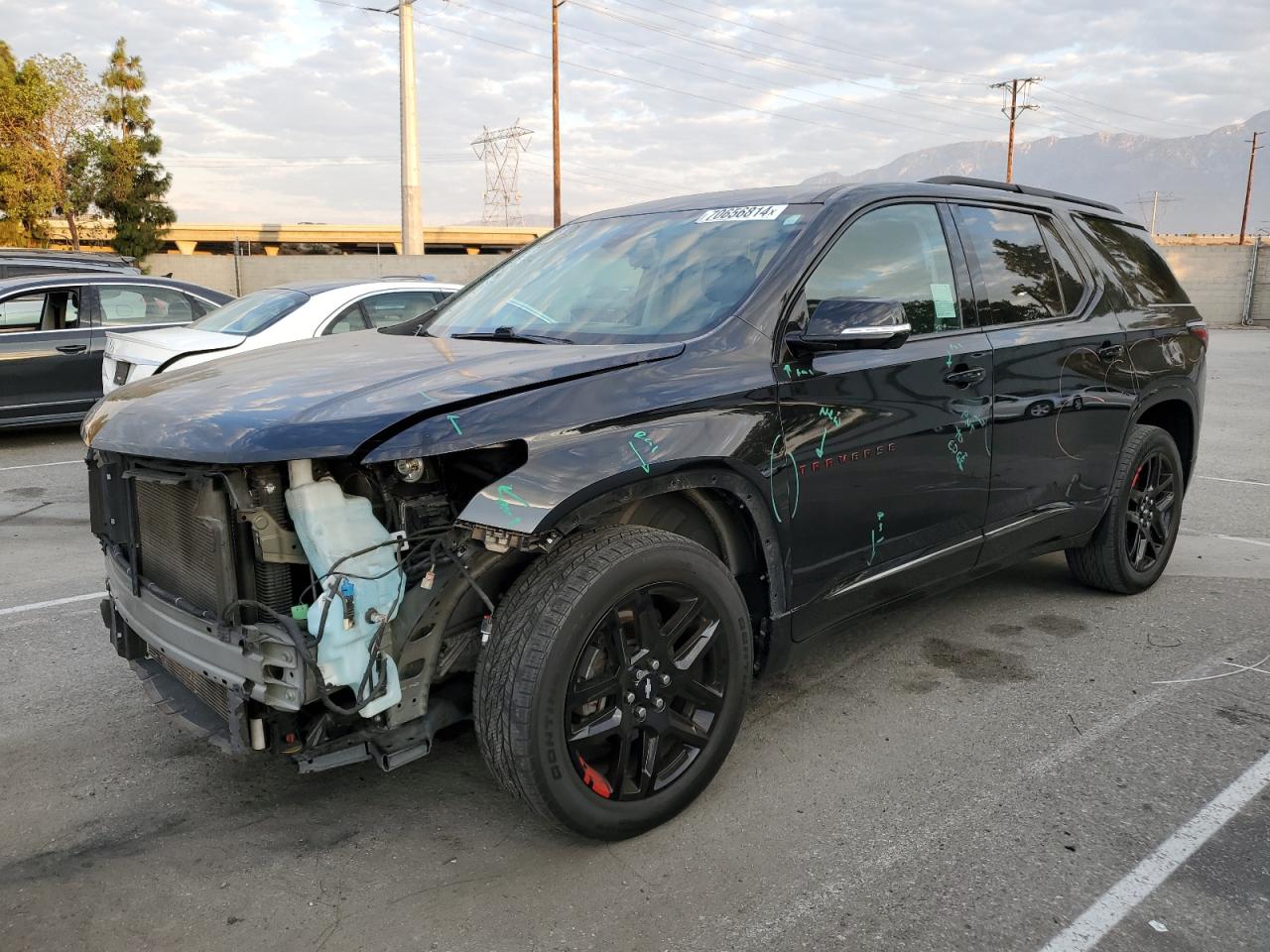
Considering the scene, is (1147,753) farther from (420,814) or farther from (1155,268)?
(1155,268)

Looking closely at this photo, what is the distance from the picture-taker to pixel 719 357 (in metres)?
2.93

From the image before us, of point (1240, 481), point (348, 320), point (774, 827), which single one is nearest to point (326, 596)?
point (774, 827)

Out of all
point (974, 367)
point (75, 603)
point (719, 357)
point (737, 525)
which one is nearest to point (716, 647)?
point (737, 525)

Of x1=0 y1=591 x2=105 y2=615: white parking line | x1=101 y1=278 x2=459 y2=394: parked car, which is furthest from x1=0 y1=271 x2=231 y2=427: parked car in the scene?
x1=0 y1=591 x2=105 y2=615: white parking line

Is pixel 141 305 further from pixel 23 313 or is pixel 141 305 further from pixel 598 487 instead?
pixel 598 487

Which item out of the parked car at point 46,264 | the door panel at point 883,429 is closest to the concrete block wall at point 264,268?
the parked car at point 46,264

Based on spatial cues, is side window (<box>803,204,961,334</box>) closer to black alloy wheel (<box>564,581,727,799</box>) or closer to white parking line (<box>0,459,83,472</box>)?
black alloy wheel (<box>564,581,727,799</box>)

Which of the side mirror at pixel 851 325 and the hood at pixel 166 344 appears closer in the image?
the side mirror at pixel 851 325

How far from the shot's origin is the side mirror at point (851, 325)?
2.96m

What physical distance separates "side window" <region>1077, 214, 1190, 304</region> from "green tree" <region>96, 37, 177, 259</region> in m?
30.5

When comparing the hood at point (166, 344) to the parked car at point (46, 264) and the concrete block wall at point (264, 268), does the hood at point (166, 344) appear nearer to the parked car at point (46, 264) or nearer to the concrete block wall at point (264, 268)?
the parked car at point (46, 264)

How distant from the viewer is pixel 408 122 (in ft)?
63.9

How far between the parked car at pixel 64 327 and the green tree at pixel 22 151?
19.8 meters

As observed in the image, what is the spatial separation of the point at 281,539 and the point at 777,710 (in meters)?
1.99
